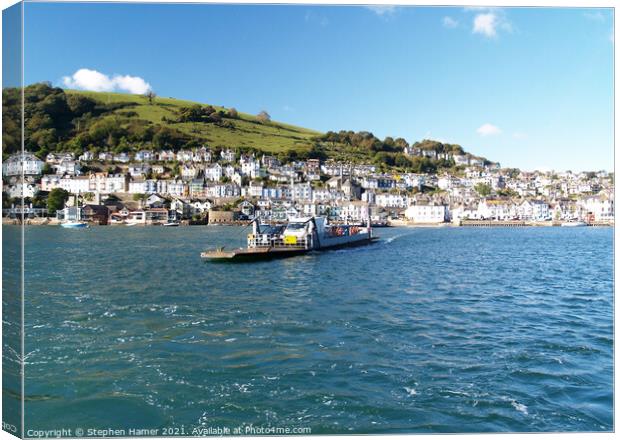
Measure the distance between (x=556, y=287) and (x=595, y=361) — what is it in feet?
18.7

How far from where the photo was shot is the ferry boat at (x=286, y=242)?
15834 millimetres

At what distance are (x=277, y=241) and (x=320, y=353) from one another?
13138 mm

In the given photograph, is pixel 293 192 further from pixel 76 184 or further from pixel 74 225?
pixel 76 184

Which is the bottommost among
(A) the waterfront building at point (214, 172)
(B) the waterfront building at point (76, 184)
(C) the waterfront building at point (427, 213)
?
(C) the waterfront building at point (427, 213)

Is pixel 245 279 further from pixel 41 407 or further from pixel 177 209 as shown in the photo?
pixel 177 209

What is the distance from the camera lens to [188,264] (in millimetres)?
14516

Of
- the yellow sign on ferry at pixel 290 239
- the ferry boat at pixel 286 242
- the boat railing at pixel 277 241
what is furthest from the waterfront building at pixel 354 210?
the yellow sign on ferry at pixel 290 239

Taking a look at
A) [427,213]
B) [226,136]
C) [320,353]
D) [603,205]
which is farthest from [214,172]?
[320,353]

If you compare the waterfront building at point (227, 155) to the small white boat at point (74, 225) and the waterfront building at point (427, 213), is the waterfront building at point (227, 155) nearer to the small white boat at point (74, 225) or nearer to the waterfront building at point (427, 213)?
the waterfront building at point (427, 213)

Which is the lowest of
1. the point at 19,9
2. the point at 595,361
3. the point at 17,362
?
the point at 595,361

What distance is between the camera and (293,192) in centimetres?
5084

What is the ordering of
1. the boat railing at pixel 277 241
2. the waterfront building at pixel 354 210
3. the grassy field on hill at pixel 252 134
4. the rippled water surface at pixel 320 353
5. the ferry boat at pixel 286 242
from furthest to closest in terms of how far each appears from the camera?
the waterfront building at pixel 354 210, the grassy field on hill at pixel 252 134, the boat railing at pixel 277 241, the ferry boat at pixel 286 242, the rippled water surface at pixel 320 353

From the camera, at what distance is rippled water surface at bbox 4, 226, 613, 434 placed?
397 cm

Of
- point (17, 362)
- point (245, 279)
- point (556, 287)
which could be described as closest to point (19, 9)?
point (17, 362)
